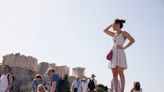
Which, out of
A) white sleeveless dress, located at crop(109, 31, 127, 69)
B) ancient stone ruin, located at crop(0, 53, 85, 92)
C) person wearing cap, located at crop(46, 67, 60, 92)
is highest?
ancient stone ruin, located at crop(0, 53, 85, 92)

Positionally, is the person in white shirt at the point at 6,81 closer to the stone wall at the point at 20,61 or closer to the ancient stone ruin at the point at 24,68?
the ancient stone ruin at the point at 24,68

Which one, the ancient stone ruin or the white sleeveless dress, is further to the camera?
the ancient stone ruin

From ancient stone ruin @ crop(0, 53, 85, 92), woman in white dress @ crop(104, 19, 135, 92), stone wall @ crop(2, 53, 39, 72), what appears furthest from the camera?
stone wall @ crop(2, 53, 39, 72)

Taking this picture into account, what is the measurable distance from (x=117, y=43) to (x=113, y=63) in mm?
457

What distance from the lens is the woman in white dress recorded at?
31.0 feet

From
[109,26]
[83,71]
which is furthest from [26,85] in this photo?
[109,26]

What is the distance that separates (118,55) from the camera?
9.55m

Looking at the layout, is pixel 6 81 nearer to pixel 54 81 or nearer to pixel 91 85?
pixel 54 81

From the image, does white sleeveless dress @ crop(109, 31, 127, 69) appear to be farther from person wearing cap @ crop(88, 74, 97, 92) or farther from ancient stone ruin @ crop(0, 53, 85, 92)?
ancient stone ruin @ crop(0, 53, 85, 92)

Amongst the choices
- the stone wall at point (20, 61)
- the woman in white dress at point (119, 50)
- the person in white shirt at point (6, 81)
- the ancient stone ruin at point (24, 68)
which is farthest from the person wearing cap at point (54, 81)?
the stone wall at point (20, 61)

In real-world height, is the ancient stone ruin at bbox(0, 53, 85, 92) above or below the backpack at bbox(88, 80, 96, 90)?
above

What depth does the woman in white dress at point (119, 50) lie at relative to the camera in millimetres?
9448

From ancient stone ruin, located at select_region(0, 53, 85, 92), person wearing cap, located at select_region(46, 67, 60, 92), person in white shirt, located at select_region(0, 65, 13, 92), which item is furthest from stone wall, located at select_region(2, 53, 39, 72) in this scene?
person wearing cap, located at select_region(46, 67, 60, 92)

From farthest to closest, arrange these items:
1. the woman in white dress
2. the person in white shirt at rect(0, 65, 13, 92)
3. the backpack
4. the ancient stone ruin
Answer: the ancient stone ruin → the backpack → the person in white shirt at rect(0, 65, 13, 92) → the woman in white dress
